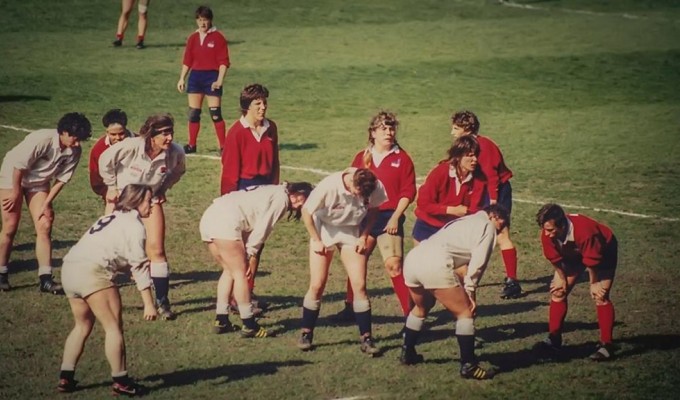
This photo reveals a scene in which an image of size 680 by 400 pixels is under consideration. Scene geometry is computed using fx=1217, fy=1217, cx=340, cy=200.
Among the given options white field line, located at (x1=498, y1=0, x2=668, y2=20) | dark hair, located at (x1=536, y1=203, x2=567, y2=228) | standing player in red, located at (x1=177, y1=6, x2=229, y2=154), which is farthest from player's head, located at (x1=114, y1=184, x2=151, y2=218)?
white field line, located at (x1=498, y1=0, x2=668, y2=20)

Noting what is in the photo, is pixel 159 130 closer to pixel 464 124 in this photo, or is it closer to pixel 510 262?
pixel 464 124

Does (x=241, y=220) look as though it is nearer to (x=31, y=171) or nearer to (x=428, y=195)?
(x=428, y=195)

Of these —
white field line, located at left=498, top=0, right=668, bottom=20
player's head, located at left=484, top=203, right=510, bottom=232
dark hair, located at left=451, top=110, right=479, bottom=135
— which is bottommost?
player's head, located at left=484, top=203, right=510, bottom=232

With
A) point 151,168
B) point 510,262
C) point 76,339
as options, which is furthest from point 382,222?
point 76,339

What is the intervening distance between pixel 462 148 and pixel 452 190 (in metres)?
0.55

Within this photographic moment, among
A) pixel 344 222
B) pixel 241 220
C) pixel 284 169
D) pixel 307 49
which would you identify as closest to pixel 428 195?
pixel 344 222

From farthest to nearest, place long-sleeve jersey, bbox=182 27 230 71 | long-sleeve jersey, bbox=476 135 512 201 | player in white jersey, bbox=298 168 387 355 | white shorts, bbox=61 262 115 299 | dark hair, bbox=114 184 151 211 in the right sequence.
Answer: long-sleeve jersey, bbox=182 27 230 71, long-sleeve jersey, bbox=476 135 512 201, player in white jersey, bbox=298 168 387 355, dark hair, bbox=114 184 151 211, white shorts, bbox=61 262 115 299

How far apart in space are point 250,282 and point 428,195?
2.09 meters

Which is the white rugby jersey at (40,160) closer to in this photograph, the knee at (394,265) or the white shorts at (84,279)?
the white shorts at (84,279)

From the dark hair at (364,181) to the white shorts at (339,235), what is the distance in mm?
574

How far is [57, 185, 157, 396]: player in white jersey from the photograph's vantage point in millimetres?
10578

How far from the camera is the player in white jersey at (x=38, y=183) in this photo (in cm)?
1366

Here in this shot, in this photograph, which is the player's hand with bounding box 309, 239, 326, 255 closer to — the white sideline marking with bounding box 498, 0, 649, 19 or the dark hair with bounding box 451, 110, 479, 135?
the dark hair with bounding box 451, 110, 479, 135

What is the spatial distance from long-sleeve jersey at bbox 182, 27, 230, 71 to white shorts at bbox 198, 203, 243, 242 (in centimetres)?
818
